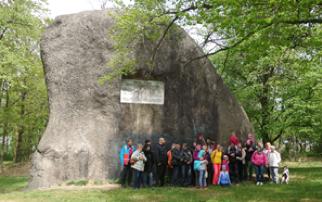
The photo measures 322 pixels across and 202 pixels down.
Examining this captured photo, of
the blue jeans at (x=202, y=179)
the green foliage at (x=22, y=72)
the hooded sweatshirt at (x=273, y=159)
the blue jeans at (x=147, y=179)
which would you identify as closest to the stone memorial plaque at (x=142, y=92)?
the blue jeans at (x=147, y=179)

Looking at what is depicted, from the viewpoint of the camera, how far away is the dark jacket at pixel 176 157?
12297mm

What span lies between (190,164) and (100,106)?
394 centimetres

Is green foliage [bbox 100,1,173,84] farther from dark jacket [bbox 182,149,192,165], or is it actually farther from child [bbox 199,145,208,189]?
child [bbox 199,145,208,189]

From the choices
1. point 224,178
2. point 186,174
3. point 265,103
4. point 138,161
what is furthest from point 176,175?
point 265,103

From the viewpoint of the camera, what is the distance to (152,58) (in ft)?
43.7

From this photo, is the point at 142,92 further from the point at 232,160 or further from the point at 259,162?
the point at 259,162

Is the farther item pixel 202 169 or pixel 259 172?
pixel 259 172

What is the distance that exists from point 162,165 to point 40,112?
695 inches

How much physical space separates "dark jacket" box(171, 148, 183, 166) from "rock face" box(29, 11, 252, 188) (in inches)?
62.6

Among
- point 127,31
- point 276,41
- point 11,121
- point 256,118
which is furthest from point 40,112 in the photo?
point 276,41

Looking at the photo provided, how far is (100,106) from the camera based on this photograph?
531 inches

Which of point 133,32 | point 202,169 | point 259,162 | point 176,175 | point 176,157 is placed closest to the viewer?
point 133,32

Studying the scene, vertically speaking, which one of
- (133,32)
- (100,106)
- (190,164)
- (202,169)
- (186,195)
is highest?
(133,32)

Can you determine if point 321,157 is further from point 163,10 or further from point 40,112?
point 163,10
